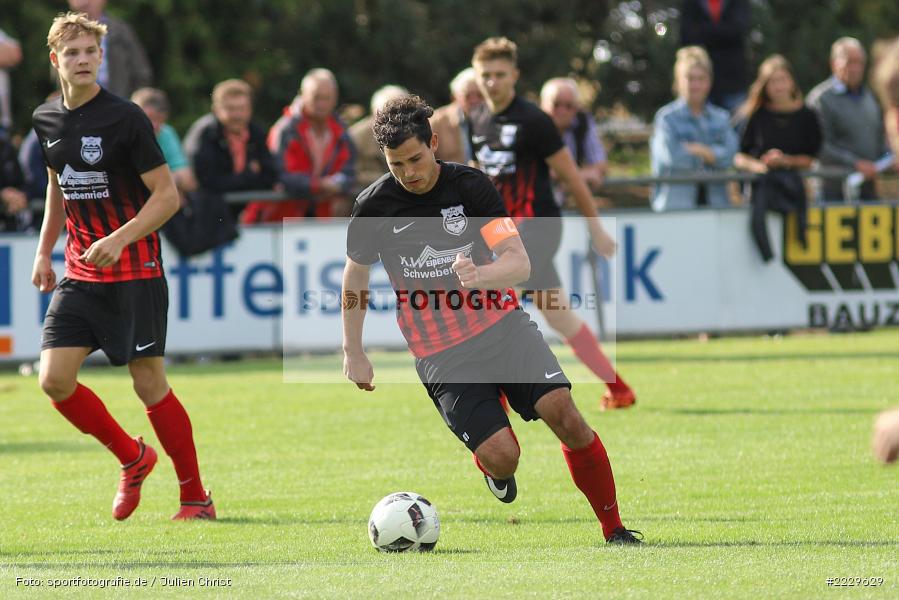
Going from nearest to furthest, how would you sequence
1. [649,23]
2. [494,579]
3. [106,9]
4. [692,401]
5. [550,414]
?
1. [494,579]
2. [550,414]
3. [692,401]
4. [106,9]
5. [649,23]

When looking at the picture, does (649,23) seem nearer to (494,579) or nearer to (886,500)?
(886,500)

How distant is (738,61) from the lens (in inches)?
637

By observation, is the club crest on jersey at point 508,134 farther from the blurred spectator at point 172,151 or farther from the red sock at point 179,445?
the blurred spectator at point 172,151

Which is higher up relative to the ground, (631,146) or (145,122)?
(145,122)

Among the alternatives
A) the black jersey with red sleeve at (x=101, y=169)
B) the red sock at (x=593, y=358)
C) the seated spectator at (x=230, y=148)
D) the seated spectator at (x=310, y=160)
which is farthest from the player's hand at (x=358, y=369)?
the seated spectator at (x=310, y=160)

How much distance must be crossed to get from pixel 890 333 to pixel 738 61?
3.40m

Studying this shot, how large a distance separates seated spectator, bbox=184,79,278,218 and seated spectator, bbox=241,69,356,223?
0.24 m

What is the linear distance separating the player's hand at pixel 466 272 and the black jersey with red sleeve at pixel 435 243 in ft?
1.10

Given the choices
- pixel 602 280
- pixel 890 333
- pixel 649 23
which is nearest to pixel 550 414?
pixel 602 280

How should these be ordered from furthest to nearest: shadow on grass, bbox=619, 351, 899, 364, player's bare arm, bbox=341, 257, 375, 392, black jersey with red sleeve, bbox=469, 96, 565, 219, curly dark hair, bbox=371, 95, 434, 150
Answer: shadow on grass, bbox=619, 351, 899, 364
black jersey with red sleeve, bbox=469, 96, 565, 219
player's bare arm, bbox=341, 257, 375, 392
curly dark hair, bbox=371, 95, 434, 150

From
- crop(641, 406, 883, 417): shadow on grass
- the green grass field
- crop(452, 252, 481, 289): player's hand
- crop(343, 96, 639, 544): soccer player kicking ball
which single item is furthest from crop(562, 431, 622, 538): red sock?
crop(641, 406, 883, 417): shadow on grass

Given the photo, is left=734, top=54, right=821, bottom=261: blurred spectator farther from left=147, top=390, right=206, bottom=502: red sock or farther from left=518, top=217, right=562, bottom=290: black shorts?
left=147, top=390, right=206, bottom=502: red sock

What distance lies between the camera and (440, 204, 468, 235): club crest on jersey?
6531 millimetres

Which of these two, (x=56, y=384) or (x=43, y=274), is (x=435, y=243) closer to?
(x=56, y=384)
